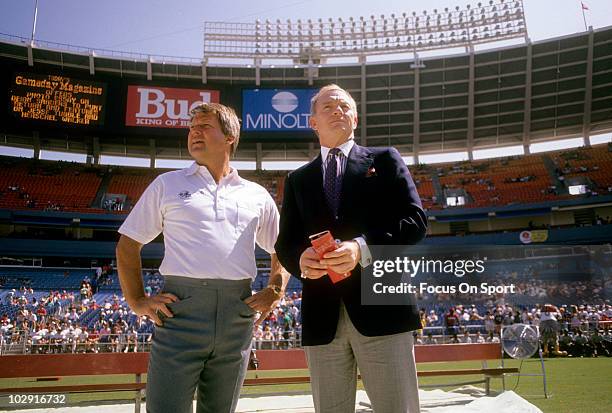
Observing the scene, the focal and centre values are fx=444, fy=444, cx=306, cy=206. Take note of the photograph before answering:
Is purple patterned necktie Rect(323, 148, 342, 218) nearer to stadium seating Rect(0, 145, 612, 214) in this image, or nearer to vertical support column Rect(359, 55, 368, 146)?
stadium seating Rect(0, 145, 612, 214)

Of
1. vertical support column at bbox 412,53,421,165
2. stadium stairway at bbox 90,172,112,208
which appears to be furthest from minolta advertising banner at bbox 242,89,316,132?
stadium stairway at bbox 90,172,112,208

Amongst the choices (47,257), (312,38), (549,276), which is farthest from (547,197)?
(47,257)

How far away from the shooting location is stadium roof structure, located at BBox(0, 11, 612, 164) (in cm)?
3038

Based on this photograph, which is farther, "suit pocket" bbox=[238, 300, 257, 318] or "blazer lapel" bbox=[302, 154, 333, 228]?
"suit pocket" bbox=[238, 300, 257, 318]

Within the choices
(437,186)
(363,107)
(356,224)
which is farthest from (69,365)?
(437,186)

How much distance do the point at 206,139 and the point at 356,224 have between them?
3.73 ft

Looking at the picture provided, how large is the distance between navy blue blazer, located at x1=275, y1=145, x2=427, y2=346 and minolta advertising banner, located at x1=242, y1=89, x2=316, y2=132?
96.0 ft

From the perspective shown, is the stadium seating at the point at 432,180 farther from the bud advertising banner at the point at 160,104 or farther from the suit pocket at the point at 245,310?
the suit pocket at the point at 245,310

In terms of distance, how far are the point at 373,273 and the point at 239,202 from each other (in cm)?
98

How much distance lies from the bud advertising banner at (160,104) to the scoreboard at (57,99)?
1.97 meters

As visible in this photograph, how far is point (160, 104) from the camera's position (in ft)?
101

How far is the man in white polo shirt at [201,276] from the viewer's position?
7.41 ft

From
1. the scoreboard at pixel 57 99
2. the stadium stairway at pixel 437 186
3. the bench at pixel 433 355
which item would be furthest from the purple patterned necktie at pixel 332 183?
the stadium stairway at pixel 437 186

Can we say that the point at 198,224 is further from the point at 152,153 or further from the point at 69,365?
the point at 152,153
